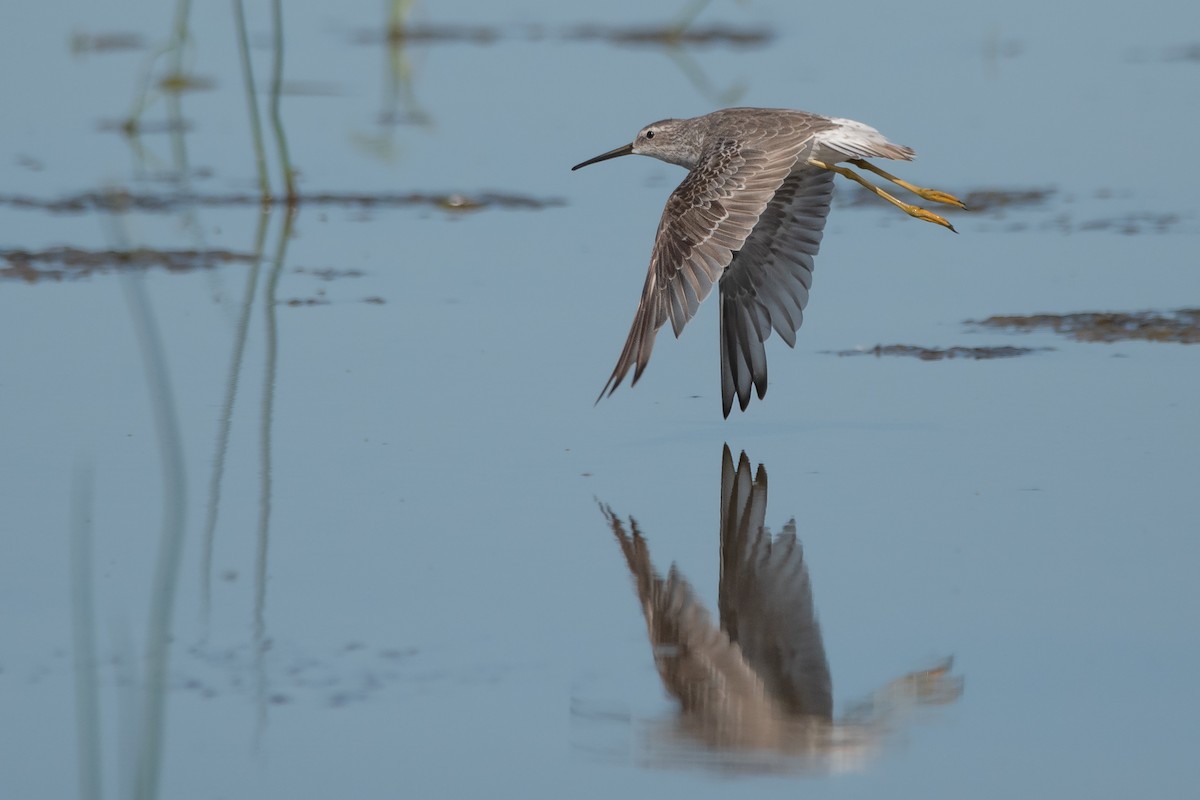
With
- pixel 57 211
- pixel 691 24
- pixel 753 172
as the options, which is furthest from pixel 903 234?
pixel 691 24

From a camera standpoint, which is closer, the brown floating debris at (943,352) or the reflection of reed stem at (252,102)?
the brown floating debris at (943,352)

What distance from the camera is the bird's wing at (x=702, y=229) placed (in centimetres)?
689

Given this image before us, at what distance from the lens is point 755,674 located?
17.2 ft

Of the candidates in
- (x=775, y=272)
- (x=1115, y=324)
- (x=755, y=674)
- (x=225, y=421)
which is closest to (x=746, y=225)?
(x=775, y=272)

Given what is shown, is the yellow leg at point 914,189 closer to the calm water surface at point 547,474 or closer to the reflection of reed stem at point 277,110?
the calm water surface at point 547,474

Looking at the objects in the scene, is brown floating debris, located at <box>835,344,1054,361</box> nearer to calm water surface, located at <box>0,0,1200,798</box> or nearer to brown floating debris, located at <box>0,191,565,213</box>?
calm water surface, located at <box>0,0,1200,798</box>

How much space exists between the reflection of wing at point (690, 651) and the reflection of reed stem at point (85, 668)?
1447 millimetres

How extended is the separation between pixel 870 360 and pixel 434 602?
10.3 ft

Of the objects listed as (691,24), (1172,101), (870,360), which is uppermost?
(691,24)

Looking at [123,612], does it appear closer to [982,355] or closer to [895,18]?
[982,355]

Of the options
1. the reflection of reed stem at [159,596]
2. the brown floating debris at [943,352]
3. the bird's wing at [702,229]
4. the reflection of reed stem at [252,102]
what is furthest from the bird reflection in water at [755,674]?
the reflection of reed stem at [252,102]

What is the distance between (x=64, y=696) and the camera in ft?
16.6

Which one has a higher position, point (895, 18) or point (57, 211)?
point (895, 18)

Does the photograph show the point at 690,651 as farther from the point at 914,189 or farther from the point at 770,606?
the point at 914,189
